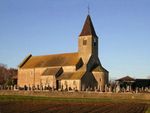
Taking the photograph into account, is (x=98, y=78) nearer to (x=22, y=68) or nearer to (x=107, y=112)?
(x=22, y=68)

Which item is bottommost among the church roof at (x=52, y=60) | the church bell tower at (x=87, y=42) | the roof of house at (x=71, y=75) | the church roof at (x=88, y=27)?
the roof of house at (x=71, y=75)

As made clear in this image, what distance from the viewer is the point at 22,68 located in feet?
310

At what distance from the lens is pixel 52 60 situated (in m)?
88.3

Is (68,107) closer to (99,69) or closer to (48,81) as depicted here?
(99,69)

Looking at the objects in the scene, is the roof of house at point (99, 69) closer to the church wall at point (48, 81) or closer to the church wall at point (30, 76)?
the church wall at point (48, 81)

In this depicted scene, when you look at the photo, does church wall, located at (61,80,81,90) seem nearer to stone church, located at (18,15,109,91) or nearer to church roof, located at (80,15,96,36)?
stone church, located at (18,15,109,91)

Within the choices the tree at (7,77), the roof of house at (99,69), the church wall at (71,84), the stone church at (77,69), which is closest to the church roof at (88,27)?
the stone church at (77,69)

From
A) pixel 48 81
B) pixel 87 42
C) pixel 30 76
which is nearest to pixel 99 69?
pixel 87 42

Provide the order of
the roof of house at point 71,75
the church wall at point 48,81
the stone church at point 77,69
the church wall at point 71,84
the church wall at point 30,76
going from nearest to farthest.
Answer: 1. the church wall at point 71,84
2. the roof of house at point 71,75
3. the stone church at point 77,69
4. the church wall at point 48,81
5. the church wall at point 30,76

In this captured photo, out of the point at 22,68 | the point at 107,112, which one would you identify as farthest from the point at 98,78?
the point at 107,112

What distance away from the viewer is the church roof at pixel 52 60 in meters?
83.4

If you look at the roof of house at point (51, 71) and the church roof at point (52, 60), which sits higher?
the church roof at point (52, 60)

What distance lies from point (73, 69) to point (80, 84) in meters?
6.03

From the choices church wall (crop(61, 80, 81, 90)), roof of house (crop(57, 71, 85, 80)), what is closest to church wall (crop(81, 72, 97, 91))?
roof of house (crop(57, 71, 85, 80))
